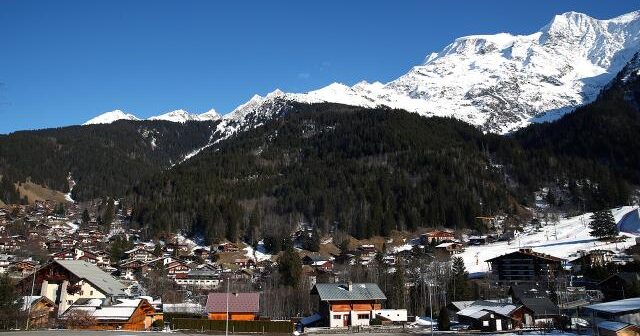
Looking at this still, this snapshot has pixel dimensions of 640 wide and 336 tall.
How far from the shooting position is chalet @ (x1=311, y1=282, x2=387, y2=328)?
75.2 metres

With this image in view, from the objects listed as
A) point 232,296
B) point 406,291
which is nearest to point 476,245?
point 406,291

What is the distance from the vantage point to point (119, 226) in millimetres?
196375

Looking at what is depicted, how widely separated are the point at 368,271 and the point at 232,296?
41.7m

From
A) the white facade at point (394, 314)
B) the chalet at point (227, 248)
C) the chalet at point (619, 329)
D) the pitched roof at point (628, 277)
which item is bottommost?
the chalet at point (619, 329)

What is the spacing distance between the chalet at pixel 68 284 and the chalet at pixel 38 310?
2.85 metres

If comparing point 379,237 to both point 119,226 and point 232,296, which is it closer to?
point 119,226

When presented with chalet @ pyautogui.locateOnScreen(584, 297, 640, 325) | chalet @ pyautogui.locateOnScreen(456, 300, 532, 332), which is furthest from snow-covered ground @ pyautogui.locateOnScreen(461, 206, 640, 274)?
chalet @ pyautogui.locateOnScreen(584, 297, 640, 325)

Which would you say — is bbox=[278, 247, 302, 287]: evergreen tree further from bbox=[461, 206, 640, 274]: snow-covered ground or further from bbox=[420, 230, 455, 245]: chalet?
bbox=[420, 230, 455, 245]: chalet

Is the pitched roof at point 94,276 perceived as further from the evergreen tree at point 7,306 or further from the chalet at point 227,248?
the chalet at point 227,248

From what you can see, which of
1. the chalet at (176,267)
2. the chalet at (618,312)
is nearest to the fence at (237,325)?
the chalet at (618,312)

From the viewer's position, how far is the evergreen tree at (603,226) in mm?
132875

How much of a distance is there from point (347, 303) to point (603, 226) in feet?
279

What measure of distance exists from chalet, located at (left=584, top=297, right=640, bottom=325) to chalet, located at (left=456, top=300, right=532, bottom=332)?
1079cm

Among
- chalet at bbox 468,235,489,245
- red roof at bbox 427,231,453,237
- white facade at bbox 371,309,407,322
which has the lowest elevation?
white facade at bbox 371,309,407,322
